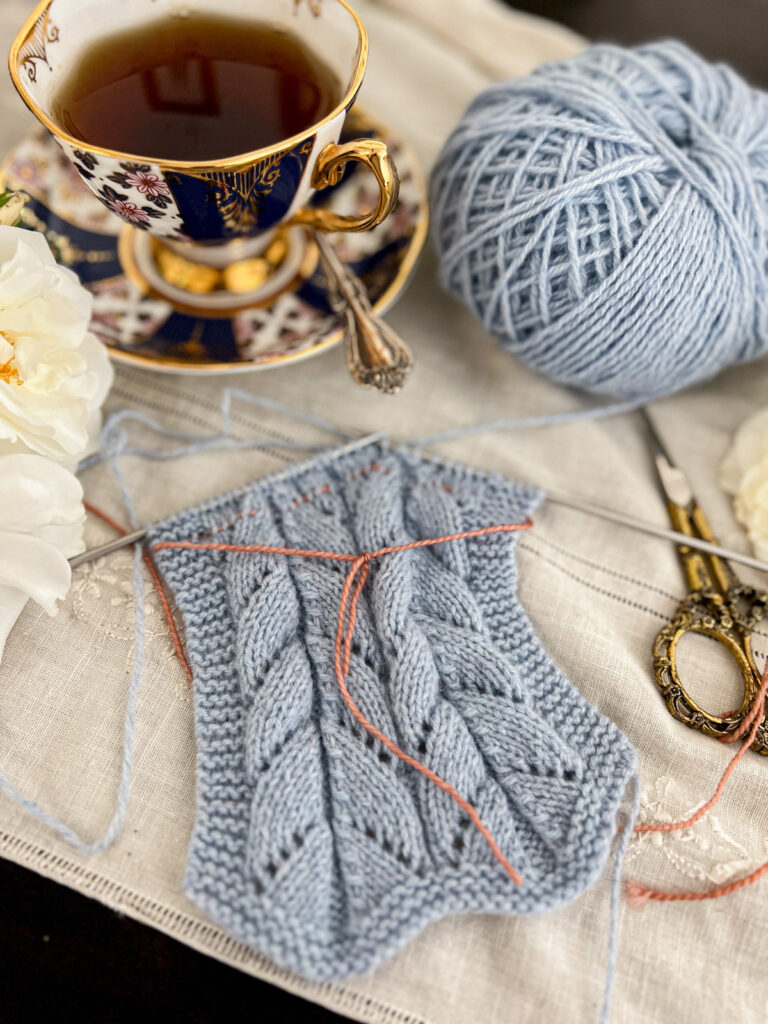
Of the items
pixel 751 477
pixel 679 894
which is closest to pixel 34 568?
pixel 679 894

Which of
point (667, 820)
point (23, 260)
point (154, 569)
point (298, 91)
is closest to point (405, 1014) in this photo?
point (667, 820)

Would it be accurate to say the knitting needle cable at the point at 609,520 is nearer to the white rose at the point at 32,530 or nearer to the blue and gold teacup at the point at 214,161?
the white rose at the point at 32,530

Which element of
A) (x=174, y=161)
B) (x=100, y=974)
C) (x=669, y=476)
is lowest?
(x=100, y=974)

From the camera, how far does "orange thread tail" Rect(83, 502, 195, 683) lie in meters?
0.73

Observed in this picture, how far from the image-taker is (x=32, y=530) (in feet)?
2.21

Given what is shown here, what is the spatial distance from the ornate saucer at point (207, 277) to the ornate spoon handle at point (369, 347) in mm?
24

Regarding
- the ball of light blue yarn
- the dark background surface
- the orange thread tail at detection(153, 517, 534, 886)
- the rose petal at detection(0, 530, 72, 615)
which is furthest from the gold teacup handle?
the dark background surface

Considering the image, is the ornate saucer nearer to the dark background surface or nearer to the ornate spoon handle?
the ornate spoon handle

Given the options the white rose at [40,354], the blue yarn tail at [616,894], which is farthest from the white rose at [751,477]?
the white rose at [40,354]

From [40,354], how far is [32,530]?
0.16m

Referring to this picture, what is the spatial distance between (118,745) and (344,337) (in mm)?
476

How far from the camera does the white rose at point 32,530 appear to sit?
652mm

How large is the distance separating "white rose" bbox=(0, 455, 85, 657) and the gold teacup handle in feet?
1.23

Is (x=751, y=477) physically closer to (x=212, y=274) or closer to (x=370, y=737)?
(x=370, y=737)
